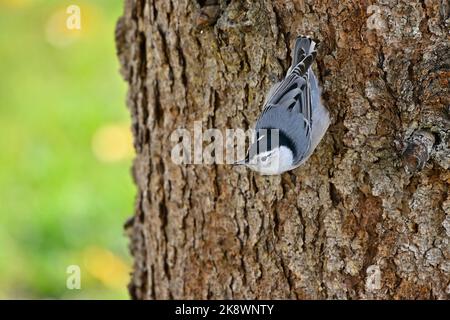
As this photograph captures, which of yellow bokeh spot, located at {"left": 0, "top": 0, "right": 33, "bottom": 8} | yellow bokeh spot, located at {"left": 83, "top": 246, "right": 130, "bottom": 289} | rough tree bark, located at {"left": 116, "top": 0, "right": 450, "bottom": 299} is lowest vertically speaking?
yellow bokeh spot, located at {"left": 83, "top": 246, "right": 130, "bottom": 289}

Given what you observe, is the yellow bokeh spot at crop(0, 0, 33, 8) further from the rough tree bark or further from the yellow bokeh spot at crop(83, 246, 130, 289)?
the rough tree bark

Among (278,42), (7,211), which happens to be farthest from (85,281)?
(278,42)

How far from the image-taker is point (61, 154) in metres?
4.08

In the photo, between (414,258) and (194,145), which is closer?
(414,258)

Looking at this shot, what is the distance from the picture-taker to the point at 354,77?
216 centimetres

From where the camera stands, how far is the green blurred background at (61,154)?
377 centimetres

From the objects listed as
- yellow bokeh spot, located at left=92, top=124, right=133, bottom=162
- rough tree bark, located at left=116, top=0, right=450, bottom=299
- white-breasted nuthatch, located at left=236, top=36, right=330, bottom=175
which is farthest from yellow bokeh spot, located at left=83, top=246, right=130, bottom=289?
white-breasted nuthatch, located at left=236, top=36, right=330, bottom=175

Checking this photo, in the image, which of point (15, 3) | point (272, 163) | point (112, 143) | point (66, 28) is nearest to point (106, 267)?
point (112, 143)

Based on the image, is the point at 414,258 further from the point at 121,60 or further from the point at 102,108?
the point at 102,108

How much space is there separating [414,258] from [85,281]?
80.6 inches

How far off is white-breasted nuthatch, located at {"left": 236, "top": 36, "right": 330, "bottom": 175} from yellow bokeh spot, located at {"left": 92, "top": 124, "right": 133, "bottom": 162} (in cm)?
182

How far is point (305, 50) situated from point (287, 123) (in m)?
0.36

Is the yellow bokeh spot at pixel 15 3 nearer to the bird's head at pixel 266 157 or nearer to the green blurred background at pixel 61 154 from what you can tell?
the green blurred background at pixel 61 154

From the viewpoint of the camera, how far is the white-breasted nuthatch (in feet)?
7.22
